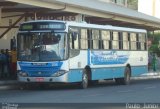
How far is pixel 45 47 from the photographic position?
81.9 ft

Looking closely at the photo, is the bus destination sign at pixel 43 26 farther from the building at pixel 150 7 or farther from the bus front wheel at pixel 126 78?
the building at pixel 150 7

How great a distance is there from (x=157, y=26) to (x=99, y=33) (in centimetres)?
2554

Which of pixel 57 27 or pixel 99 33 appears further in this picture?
pixel 99 33

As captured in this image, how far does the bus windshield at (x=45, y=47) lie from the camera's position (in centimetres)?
2494

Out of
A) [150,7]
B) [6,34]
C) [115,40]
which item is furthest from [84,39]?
[150,7]

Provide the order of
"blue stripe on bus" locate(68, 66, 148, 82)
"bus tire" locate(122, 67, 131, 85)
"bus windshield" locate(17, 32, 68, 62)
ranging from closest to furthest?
"bus windshield" locate(17, 32, 68, 62) → "blue stripe on bus" locate(68, 66, 148, 82) → "bus tire" locate(122, 67, 131, 85)

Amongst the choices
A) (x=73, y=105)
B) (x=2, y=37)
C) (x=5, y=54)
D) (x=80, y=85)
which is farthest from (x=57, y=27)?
(x=2, y=37)

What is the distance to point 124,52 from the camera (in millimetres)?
30969

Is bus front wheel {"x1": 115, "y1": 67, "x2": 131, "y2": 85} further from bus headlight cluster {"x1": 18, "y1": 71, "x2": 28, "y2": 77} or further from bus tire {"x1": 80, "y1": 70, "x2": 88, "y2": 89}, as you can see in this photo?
bus headlight cluster {"x1": 18, "y1": 71, "x2": 28, "y2": 77}

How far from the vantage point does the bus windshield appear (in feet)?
81.8

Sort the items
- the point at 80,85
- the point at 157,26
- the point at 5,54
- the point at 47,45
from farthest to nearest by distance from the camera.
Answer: the point at 157,26 < the point at 5,54 < the point at 80,85 < the point at 47,45

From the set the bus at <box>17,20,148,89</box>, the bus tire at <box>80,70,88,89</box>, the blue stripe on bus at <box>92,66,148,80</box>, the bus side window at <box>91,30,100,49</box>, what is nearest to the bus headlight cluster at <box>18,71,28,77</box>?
the bus at <box>17,20,148,89</box>

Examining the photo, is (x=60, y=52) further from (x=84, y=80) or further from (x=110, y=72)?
(x=110, y=72)

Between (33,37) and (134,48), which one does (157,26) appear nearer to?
(134,48)
